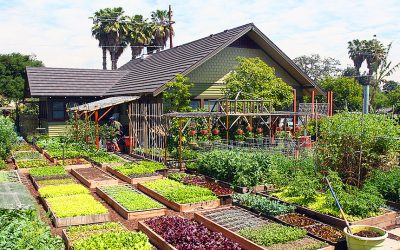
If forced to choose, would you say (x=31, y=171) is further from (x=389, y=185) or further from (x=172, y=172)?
(x=389, y=185)

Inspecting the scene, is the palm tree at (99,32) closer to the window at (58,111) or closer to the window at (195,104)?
the window at (58,111)

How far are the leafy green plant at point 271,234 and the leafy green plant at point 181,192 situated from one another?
2499mm

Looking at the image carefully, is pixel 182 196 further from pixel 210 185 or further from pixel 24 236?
pixel 24 236

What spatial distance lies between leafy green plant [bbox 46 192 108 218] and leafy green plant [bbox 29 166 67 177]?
314 cm

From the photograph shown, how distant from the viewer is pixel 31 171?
44.8ft

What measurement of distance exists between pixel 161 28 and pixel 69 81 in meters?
20.9

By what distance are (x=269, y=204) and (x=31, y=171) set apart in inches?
345

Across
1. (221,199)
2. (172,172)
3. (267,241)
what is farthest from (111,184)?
(267,241)

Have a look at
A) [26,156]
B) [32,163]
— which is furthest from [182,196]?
[26,156]

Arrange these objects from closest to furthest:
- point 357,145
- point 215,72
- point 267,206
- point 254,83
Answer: point 267,206 < point 357,145 < point 254,83 < point 215,72

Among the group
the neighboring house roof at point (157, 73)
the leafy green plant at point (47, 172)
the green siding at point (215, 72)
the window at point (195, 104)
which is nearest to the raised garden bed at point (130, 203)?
the leafy green plant at point (47, 172)

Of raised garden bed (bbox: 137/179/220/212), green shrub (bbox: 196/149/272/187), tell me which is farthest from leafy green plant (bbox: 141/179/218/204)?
green shrub (bbox: 196/149/272/187)

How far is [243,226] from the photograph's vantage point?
8273 mm

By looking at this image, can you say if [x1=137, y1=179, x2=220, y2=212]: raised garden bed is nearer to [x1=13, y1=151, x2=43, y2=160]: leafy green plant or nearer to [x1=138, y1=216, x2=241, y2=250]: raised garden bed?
[x1=138, y1=216, x2=241, y2=250]: raised garden bed
